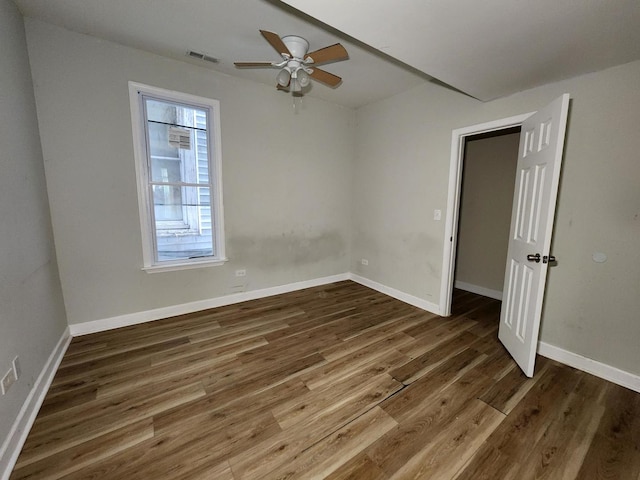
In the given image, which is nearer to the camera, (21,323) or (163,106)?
(21,323)

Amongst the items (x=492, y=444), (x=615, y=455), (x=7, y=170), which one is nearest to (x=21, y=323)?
(x=7, y=170)

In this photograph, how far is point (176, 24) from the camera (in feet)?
6.90

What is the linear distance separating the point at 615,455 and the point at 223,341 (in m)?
2.72

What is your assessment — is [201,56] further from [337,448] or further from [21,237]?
[337,448]

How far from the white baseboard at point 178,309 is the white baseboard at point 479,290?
2.21 metres

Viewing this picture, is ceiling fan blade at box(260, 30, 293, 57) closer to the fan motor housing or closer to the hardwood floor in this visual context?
the fan motor housing

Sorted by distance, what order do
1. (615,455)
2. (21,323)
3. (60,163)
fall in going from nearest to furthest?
(615,455) → (21,323) → (60,163)

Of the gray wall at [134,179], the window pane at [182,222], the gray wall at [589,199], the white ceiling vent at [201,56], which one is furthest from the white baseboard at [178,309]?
the white ceiling vent at [201,56]

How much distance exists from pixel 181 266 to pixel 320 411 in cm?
215

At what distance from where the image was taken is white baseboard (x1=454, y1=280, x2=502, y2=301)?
3766mm

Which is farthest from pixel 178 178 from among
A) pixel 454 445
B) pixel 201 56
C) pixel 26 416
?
pixel 454 445

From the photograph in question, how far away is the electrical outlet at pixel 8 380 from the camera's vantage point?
1361 mm

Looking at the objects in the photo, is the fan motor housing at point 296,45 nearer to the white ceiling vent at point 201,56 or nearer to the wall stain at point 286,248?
the white ceiling vent at point 201,56

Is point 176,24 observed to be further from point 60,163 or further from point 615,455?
point 615,455
